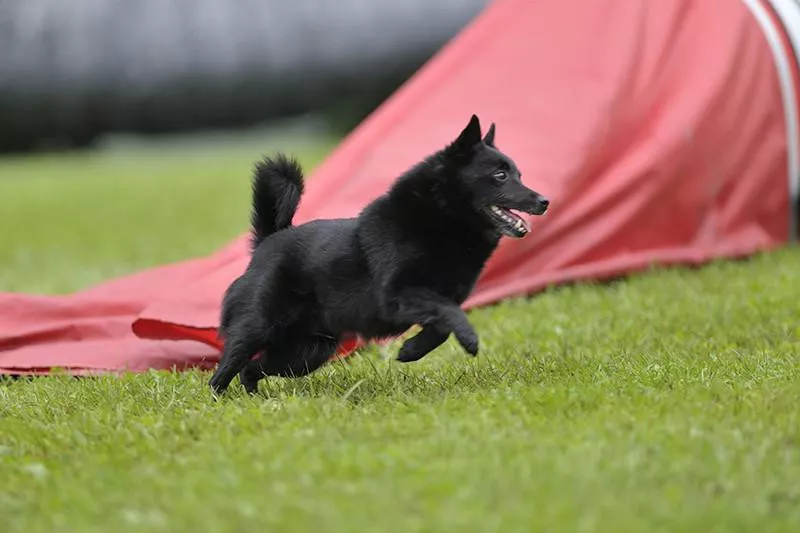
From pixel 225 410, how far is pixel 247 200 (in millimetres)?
9107

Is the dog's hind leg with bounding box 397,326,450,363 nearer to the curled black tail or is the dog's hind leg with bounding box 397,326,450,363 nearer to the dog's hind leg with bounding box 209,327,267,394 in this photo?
the dog's hind leg with bounding box 209,327,267,394

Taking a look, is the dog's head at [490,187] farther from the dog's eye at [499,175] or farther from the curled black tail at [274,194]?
the curled black tail at [274,194]

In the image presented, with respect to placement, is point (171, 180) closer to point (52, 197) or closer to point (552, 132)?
point (52, 197)

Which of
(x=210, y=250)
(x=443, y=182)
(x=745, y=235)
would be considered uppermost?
(x=443, y=182)

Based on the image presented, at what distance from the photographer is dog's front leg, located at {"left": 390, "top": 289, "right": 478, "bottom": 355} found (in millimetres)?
4266

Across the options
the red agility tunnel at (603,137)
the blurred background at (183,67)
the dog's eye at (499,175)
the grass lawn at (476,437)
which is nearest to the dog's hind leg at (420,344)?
the grass lawn at (476,437)

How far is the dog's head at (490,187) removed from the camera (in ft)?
14.7

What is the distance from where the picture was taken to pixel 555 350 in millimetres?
5496

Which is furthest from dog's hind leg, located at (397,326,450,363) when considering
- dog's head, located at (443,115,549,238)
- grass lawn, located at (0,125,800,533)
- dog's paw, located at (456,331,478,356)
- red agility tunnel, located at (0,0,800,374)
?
red agility tunnel, located at (0,0,800,374)

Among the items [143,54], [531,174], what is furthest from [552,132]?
Answer: [143,54]

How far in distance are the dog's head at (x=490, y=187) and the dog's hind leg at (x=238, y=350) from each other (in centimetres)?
93

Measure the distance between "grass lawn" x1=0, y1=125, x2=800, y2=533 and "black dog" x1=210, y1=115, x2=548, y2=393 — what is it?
0.63 ft

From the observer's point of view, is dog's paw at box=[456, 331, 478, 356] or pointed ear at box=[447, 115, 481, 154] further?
pointed ear at box=[447, 115, 481, 154]

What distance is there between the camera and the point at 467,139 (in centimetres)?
451
